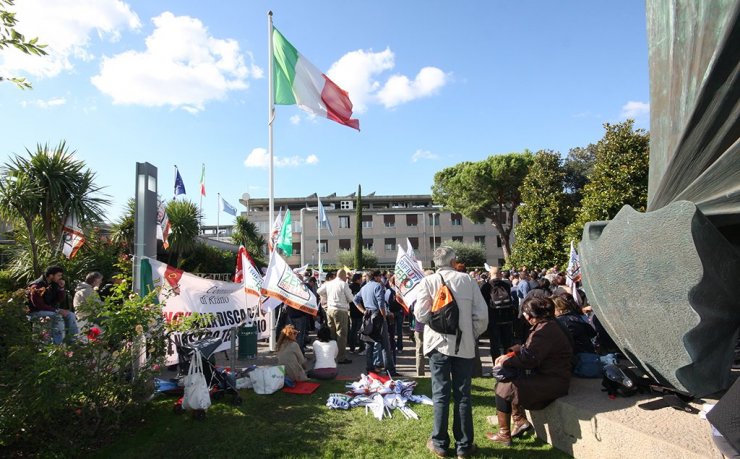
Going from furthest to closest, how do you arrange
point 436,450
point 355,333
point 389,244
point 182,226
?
point 389,244, point 182,226, point 355,333, point 436,450

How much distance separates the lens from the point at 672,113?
12.7 feet

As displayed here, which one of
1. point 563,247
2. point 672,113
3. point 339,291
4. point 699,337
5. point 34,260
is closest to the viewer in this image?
point 699,337

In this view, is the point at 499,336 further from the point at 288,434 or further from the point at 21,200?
the point at 21,200

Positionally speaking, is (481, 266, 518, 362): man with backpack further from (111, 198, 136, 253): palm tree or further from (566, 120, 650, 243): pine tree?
(111, 198, 136, 253): palm tree

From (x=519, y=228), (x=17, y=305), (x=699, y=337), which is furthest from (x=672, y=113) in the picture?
(x=519, y=228)

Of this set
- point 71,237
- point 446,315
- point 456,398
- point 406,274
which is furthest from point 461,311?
point 71,237

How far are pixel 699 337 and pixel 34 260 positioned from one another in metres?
13.1

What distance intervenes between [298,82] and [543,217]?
15.5 m

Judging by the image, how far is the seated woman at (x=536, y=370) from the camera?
4.17 m

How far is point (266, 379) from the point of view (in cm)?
617

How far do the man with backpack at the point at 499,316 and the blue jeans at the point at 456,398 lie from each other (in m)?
3.66

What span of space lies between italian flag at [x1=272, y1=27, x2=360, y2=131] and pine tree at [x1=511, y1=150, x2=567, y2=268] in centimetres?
1427

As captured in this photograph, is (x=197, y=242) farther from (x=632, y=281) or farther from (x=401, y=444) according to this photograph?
(x=632, y=281)

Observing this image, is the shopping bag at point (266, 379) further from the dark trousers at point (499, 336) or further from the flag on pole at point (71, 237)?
the flag on pole at point (71, 237)
